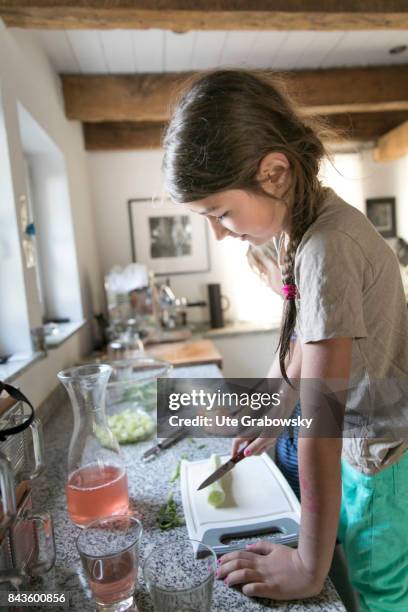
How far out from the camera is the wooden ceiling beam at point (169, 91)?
202cm

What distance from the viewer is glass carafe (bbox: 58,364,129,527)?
67 centimetres

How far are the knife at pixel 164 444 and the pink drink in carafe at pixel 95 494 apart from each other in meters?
0.22

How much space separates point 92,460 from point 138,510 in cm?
12

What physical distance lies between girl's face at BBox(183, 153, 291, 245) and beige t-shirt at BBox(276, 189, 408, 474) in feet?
0.22

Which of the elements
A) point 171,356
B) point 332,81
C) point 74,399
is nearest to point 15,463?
point 74,399

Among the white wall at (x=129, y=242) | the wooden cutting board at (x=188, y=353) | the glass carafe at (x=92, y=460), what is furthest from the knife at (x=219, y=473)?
the white wall at (x=129, y=242)

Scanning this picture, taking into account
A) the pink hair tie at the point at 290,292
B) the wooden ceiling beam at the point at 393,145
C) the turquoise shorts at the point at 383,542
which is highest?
the wooden ceiling beam at the point at 393,145

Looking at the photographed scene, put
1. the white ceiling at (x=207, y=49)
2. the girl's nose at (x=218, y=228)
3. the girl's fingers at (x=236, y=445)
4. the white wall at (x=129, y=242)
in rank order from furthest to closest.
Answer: the white wall at (x=129, y=242) < the white ceiling at (x=207, y=49) < the girl's fingers at (x=236, y=445) < the girl's nose at (x=218, y=228)

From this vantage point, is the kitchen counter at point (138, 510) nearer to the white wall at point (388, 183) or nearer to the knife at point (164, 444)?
the knife at point (164, 444)

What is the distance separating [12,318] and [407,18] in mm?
1525

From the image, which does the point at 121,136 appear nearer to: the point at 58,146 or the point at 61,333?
the point at 58,146

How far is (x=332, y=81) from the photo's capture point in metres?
2.14

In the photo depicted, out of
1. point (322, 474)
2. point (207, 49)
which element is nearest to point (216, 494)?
point (322, 474)

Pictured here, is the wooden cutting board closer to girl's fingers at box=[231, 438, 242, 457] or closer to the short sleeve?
girl's fingers at box=[231, 438, 242, 457]
